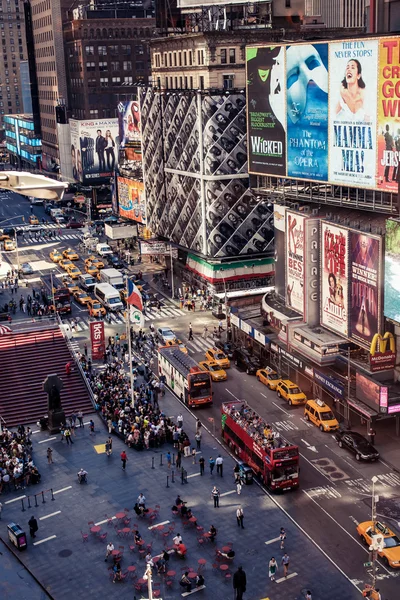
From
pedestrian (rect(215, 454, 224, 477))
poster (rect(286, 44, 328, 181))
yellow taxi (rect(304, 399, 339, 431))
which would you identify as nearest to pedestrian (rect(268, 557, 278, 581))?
pedestrian (rect(215, 454, 224, 477))

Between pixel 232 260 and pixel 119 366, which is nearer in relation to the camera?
pixel 119 366

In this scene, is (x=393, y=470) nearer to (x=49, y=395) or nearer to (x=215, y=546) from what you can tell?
(x=215, y=546)

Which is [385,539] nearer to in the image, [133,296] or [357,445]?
[357,445]

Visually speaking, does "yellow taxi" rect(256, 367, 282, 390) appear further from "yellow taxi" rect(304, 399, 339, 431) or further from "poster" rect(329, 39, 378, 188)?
"poster" rect(329, 39, 378, 188)

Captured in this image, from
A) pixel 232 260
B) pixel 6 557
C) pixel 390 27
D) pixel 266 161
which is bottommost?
pixel 6 557

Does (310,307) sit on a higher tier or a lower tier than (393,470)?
higher

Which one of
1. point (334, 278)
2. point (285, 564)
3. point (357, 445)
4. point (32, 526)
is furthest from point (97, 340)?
point (285, 564)

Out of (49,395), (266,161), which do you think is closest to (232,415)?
(49,395)
